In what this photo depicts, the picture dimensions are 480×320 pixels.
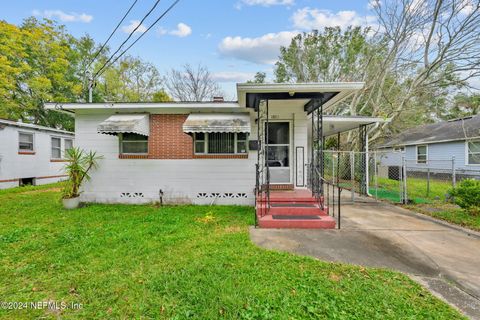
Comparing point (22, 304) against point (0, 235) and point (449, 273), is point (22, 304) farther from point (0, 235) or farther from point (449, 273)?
→ point (449, 273)

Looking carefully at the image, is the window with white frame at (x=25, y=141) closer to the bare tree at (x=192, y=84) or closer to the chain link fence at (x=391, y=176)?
the bare tree at (x=192, y=84)

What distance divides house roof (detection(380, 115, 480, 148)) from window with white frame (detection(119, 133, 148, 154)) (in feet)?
56.1

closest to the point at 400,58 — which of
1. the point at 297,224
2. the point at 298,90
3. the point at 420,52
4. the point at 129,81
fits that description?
the point at 420,52

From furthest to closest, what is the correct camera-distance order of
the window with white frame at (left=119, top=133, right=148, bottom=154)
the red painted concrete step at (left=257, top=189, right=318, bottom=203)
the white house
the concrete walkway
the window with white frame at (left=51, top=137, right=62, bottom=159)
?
the window with white frame at (left=51, top=137, right=62, bottom=159)
the window with white frame at (left=119, top=133, right=148, bottom=154)
the white house
the red painted concrete step at (left=257, top=189, right=318, bottom=203)
the concrete walkway

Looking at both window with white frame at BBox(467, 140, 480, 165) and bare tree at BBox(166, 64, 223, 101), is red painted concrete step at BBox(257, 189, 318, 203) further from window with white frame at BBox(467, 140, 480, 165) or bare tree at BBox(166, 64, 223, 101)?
bare tree at BBox(166, 64, 223, 101)

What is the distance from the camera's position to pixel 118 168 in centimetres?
780

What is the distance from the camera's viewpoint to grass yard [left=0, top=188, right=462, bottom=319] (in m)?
2.48

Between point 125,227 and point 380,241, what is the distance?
5.65 meters

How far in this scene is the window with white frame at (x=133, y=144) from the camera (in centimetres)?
781

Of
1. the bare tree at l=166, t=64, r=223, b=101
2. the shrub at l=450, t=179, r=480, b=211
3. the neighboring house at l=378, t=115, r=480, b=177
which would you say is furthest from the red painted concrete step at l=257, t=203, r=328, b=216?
the bare tree at l=166, t=64, r=223, b=101

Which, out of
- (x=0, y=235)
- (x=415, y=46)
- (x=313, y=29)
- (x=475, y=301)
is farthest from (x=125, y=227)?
(x=313, y=29)

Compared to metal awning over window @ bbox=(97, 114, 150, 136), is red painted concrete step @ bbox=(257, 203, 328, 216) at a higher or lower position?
lower

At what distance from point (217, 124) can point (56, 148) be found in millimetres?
13208

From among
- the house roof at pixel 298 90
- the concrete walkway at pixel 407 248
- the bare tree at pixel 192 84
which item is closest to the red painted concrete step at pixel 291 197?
the concrete walkway at pixel 407 248
